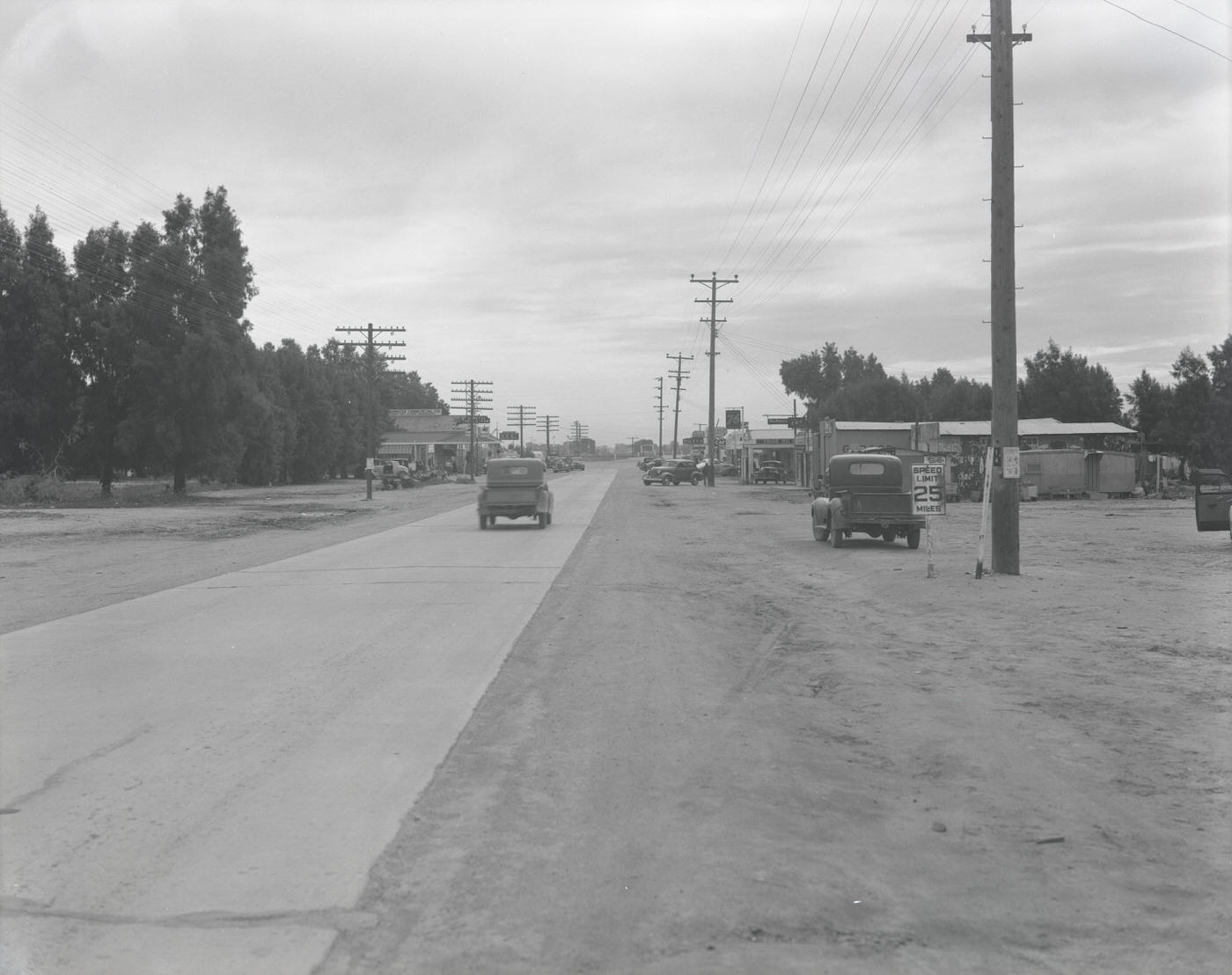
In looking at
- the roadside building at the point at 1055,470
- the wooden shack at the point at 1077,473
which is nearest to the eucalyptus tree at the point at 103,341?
the roadside building at the point at 1055,470

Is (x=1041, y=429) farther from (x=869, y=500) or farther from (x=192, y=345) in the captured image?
(x=192, y=345)

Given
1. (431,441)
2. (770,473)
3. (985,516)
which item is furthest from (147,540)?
(431,441)

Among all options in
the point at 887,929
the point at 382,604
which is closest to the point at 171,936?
the point at 887,929

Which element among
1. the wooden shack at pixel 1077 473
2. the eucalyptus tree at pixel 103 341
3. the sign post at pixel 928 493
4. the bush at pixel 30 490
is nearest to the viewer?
the sign post at pixel 928 493

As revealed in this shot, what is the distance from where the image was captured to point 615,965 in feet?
13.3

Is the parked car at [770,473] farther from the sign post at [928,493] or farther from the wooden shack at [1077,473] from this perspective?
the sign post at [928,493]

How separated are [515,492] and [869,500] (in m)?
9.89

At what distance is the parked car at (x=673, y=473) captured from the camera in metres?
76.6

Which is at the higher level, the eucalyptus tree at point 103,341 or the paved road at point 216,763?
the eucalyptus tree at point 103,341

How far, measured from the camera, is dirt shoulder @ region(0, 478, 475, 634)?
51.8ft

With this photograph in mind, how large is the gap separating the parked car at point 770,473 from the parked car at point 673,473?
15.1 ft

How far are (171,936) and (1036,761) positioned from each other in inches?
203

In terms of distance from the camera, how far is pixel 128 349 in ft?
159

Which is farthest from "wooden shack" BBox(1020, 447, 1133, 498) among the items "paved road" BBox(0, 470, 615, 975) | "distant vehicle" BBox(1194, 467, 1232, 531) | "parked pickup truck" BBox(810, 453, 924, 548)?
"paved road" BBox(0, 470, 615, 975)
